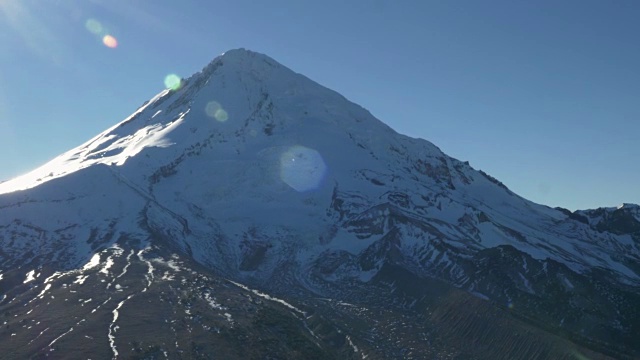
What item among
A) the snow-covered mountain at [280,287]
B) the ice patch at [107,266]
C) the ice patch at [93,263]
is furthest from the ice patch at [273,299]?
the ice patch at [93,263]

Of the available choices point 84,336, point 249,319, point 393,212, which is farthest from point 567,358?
point 393,212

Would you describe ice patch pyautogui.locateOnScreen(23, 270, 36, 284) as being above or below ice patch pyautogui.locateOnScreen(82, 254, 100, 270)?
below

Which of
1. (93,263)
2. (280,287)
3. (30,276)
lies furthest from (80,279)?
(280,287)

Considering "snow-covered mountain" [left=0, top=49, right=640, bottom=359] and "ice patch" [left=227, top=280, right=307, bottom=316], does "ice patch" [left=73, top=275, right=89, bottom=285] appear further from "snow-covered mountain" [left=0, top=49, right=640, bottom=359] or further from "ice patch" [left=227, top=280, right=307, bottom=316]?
"ice patch" [left=227, top=280, right=307, bottom=316]

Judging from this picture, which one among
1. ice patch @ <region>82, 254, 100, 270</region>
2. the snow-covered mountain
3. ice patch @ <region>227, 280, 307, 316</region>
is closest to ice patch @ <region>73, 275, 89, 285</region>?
the snow-covered mountain

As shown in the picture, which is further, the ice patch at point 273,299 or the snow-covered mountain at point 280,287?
the ice patch at point 273,299

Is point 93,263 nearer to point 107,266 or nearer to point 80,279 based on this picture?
point 107,266

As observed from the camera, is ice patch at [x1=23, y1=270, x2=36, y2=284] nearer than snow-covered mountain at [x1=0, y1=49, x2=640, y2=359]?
No

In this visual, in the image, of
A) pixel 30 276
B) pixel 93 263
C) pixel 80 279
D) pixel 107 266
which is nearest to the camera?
pixel 80 279

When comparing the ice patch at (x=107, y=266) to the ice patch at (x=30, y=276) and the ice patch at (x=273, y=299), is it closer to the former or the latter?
the ice patch at (x=30, y=276)

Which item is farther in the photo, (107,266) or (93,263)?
(93,263)

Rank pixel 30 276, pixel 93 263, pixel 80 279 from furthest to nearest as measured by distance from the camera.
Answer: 1. pixel 93 263
2. pixel 30 276
3. pixel 80 279
